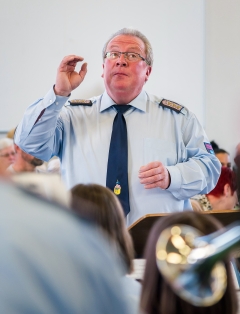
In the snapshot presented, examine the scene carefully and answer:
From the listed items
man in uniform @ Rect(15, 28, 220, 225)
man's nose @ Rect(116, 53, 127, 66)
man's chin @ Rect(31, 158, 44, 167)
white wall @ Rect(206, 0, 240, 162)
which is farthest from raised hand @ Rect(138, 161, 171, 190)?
white wall @ Rect(206, 0, 240, 162)

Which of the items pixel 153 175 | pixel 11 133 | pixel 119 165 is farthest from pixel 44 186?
pixel 11 133

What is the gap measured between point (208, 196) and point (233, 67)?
2.02 metres

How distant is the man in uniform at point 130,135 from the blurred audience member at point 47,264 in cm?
156

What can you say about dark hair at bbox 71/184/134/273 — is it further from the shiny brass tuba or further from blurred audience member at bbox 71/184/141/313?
the shiny brass tuba

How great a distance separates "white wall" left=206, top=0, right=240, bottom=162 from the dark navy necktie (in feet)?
9.34

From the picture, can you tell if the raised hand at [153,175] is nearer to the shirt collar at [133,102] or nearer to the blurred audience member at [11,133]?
the shirt collar at [133,102]

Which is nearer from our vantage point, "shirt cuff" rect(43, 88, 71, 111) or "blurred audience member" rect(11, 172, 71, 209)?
"blurred audience member" rect(11, 172, 71, 209)

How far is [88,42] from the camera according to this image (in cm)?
476

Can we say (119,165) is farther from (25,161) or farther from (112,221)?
(25,161)

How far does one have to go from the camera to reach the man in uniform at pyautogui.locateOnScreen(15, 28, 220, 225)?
7.27 ft

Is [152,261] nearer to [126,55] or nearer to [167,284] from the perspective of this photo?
[167,284]

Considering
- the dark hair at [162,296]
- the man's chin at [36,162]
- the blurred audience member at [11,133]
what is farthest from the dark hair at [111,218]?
the blurred audience member at [11,133]

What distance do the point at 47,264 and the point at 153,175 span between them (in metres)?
1.59

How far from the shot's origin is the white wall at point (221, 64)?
5086mm
